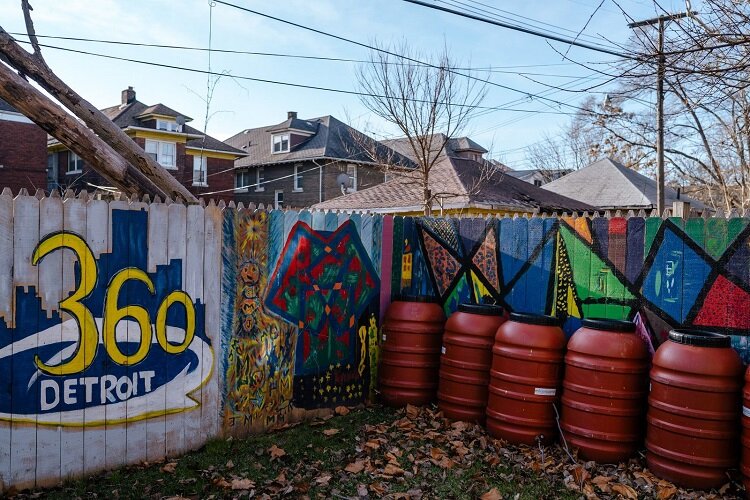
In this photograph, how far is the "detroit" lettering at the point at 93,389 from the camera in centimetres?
438

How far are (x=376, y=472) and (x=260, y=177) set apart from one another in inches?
1474

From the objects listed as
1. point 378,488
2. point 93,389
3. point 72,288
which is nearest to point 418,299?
point 378,488

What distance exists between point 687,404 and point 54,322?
188 inches

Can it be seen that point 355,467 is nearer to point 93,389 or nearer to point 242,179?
point 93,389

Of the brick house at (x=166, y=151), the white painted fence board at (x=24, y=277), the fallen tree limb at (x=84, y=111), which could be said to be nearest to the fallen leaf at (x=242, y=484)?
the white painted fence board at (x=24, y=277)

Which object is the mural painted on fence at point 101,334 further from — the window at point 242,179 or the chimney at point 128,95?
the window at point 242,179

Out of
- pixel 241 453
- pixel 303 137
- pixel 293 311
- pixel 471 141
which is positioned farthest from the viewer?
pixel 471 141

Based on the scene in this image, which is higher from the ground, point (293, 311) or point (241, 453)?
point (293, 311)

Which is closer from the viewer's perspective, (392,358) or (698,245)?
(698,245)

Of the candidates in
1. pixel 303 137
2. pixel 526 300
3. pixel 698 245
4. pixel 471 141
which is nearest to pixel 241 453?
pixel 526 300

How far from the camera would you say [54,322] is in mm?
4418

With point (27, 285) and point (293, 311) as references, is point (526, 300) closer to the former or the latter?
point (293, 311)

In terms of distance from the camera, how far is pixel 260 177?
40938 millimetres

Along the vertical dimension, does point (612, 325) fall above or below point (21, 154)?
below
